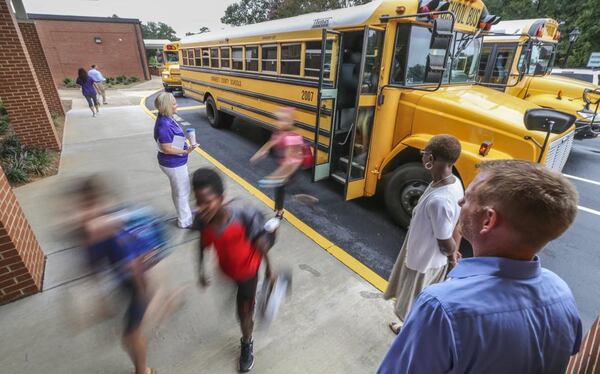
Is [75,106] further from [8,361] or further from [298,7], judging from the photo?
[298,7]

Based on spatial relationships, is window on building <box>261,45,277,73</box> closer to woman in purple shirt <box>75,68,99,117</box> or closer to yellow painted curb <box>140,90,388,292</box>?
yellow painted curb <box>140,90,388,292</box>

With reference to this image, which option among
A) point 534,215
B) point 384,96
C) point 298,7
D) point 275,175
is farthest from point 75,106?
point 298,7

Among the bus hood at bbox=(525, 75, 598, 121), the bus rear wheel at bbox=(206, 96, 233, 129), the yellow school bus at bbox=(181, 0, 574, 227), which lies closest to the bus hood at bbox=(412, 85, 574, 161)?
the yellow school bus at bbox=(181, 0, 574, 227)

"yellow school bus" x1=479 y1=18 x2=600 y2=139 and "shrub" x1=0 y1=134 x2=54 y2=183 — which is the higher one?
"yellow school bus" x1=479 y1=18 x2=600 y2=139

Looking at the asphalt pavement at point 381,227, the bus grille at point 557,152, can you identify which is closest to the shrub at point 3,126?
the asphalt pavement at point 381,227

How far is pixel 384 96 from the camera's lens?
3803 millimetres

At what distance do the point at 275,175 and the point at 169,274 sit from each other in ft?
5.49

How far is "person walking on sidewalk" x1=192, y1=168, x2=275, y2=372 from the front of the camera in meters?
1.73

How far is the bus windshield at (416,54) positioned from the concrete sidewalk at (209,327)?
2.43m

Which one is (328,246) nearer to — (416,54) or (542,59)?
(416,54)

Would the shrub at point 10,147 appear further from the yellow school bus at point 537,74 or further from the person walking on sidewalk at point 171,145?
the yellow school bus at point 537,74

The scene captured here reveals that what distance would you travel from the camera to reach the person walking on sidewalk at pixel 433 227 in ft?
5.95

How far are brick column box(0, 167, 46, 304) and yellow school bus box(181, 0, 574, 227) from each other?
3.44m

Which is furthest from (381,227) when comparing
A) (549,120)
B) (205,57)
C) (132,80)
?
(132,80)
